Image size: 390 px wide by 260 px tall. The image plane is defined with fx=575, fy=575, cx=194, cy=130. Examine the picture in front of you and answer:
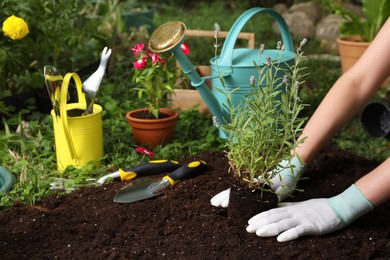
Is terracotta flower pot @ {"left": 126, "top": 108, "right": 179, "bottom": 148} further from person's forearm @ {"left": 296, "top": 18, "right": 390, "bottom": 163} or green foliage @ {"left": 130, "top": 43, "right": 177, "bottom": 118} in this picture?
person's forearm @ {"left": 296, "top": 18, "right": 390, "bottom": 163}

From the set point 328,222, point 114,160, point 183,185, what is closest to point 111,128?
point 114,160

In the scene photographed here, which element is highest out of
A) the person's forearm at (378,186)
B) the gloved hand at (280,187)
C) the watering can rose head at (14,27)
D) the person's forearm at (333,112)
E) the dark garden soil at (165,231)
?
the watering can rose head at (14,27)

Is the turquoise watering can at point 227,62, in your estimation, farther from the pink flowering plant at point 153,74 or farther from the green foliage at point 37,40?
the green foliage at point 37,40

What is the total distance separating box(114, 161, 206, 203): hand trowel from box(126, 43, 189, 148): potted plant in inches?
15.2

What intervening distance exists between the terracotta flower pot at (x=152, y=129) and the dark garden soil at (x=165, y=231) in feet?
1.43

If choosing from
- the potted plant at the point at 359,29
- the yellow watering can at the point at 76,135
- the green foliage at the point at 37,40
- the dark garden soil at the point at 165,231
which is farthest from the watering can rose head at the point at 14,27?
the potted plant at the point at 359,29

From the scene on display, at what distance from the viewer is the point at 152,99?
2.54 metres

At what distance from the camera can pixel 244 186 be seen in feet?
5.74

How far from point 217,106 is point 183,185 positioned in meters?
0.48

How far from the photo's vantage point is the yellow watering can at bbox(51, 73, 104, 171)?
7.34ft

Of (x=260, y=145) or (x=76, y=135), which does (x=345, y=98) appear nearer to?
(x=260, y=145)

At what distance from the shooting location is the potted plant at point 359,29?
11.2 ft

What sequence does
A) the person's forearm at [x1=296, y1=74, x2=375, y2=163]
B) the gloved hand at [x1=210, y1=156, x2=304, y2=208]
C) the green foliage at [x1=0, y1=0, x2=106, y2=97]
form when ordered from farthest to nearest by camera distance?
1. the green foliage at [x1=0, y1=0, x2=106, y2=97]
2. the person's forearm at [x1=296, y1=74, x2=375, y2=163]
3. the gloved hand at [x1=210, y1=156, x2=304, y2=208]

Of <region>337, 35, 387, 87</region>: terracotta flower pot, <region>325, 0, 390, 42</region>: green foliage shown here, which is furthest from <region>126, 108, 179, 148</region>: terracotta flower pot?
<region>325, 0, 390, 42</region>: green foliage
